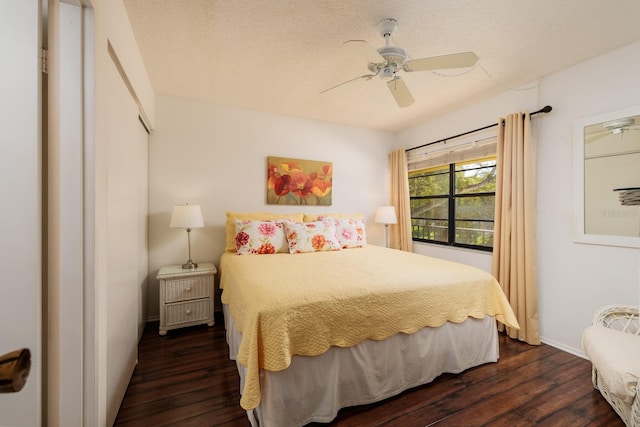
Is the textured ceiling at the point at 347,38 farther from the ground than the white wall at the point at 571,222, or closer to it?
farther from the ground

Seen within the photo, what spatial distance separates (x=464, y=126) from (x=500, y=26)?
153cm

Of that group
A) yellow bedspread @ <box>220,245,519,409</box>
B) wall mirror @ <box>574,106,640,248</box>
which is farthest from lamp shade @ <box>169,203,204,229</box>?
wall mirror @ <box>574,106,640,248</box>

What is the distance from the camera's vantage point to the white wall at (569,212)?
196 centimetres

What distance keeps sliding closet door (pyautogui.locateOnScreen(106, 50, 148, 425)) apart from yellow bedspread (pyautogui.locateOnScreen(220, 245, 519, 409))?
64 centimetres

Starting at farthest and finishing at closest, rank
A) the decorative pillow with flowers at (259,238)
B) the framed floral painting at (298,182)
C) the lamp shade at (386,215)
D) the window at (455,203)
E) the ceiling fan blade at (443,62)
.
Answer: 1. the lamp shade at (386,215)
2. the framed floral painting at (298,182)
3. the window at (455,203)
4. the decorative pillow with flowers at (259,238)
5. the ceiling fan blade at (443,62)

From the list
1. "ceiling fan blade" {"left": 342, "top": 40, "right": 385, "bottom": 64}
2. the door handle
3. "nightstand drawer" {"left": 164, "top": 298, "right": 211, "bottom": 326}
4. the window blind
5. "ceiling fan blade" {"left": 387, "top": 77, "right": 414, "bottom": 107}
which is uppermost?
"ceiling fan blade" {"left": 342, "top": 40, "right": 385, "bottom": 64}

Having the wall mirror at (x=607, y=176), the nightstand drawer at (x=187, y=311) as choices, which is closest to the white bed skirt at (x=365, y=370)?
the nightstand drawer at (x=187, y=311)

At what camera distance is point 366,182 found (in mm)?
4020

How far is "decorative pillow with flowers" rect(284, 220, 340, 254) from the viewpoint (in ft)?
9.20

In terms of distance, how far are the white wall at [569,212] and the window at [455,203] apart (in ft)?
1.81

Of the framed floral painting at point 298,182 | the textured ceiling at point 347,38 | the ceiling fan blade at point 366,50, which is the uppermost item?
the textured ceiling at point 347,38

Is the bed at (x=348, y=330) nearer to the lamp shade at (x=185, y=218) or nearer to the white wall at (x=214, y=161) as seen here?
the lamp shade at (x=185, y=218)

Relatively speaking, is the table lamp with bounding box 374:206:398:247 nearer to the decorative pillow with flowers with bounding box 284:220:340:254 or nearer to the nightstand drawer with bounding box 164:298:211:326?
the decorative pillow with flowers with bounding box 284:220:340:254

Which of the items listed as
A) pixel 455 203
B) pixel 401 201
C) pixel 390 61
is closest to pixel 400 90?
pixel 390 61
